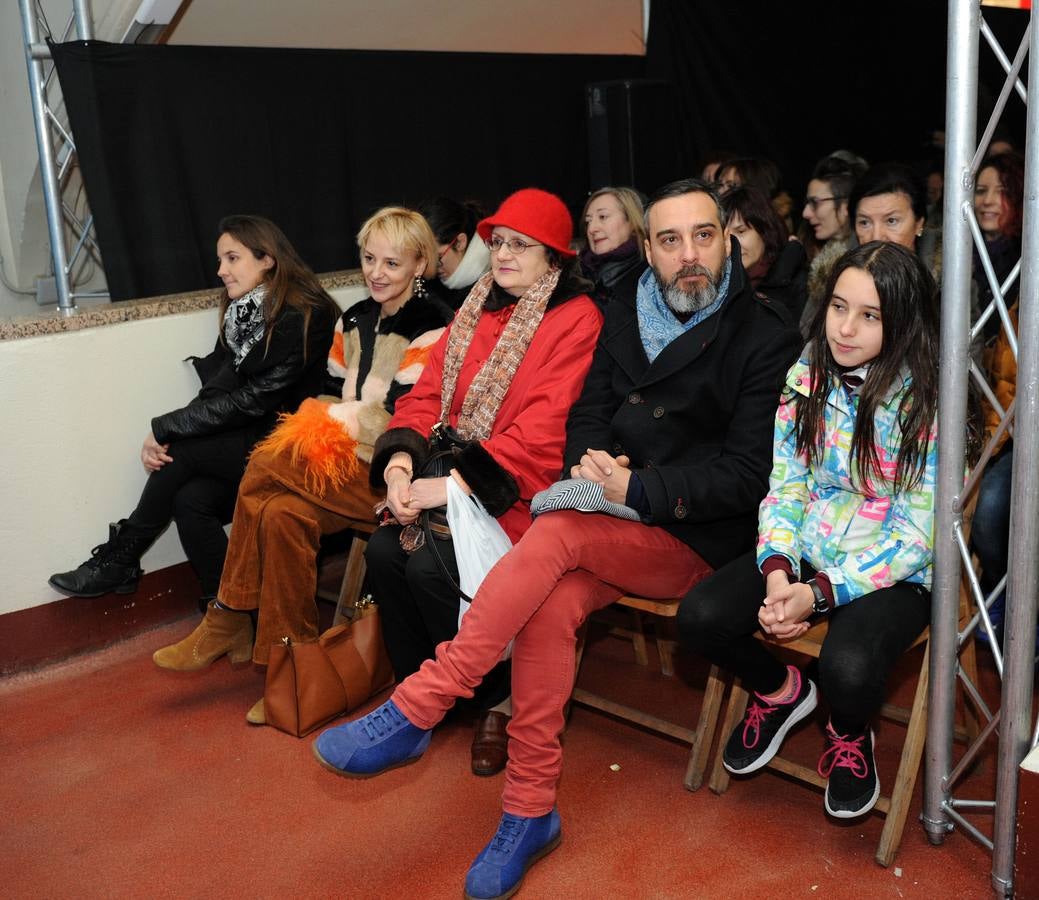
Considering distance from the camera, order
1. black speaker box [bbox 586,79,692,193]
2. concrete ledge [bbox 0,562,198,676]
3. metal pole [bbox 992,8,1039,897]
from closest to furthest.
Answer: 1. metal pole [bbox 992,8,1039,897]
2. concrete ledge [bbox 0,562,198,676]
3. black speaker box [bbox 586,79,692,193]

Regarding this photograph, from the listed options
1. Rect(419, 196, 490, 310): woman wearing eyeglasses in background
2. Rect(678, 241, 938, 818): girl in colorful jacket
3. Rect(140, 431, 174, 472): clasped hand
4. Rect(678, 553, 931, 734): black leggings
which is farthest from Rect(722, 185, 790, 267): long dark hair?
Rect(140, 431, 174, 472): clasped hand

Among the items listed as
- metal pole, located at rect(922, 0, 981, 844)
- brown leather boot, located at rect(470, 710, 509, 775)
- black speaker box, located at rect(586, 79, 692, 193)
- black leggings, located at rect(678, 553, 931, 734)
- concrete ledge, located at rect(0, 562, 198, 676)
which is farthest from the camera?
black speaker box, located at rect(586, 79, 692, 193)

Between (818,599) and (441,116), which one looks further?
(441,116)

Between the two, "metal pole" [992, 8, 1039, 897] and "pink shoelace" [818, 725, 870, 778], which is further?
"pink shoelace" [818, 725, 870, 778]

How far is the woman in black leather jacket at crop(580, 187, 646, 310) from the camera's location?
145 inches

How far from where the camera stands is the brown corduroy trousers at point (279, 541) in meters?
3.20

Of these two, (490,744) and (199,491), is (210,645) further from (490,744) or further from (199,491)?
(490,744)

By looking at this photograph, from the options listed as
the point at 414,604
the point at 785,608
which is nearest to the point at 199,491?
the point at 414,604

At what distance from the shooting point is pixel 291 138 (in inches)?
173

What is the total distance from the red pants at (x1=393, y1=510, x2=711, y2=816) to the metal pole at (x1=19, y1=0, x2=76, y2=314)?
6.94ft

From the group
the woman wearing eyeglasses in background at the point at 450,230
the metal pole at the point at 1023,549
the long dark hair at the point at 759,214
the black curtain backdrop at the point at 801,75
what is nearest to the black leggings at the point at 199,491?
the woman wearing eyeglasses in background at the point at 450,230

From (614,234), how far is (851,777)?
209 cm

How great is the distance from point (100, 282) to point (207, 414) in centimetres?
230

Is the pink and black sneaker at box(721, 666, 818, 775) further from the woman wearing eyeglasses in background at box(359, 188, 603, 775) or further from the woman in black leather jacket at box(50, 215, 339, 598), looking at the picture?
the woman in black leather jacket at box(50, 215, 339, 598)
